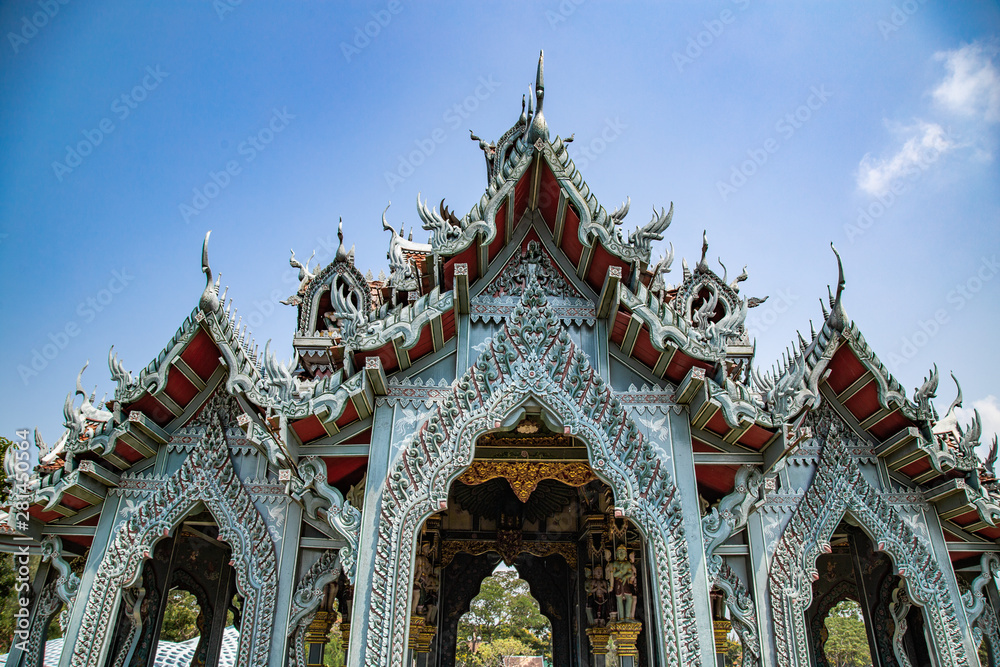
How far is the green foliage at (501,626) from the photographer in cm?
3684

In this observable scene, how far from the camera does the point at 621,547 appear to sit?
924cm

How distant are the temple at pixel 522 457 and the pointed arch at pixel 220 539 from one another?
24 millimetres

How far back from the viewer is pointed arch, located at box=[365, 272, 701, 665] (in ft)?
18.2

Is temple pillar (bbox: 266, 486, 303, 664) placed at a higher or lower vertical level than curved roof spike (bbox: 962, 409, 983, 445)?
lower

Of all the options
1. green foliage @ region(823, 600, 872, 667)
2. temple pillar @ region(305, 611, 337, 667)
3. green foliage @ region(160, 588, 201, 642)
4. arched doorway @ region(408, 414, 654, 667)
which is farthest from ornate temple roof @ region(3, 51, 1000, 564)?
green foliage @ region(823, 600, 872, 667)

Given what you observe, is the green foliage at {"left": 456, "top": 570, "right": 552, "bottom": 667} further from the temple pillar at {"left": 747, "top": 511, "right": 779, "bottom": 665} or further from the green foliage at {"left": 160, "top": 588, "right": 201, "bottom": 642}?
the temple pillar at {"left": 747, "top": 511, "right": 779, "bottom": 665}

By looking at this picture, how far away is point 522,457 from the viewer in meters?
7.31

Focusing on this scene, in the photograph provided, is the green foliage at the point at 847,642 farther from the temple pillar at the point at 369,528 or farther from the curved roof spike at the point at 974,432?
the temple pillar at the point at 369,528

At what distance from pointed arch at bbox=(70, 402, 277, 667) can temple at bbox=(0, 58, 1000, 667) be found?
0.08 ft

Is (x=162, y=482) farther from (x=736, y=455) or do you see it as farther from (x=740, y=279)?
(x=740, y=279)

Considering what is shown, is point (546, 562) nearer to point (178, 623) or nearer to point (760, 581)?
point (760, 581)

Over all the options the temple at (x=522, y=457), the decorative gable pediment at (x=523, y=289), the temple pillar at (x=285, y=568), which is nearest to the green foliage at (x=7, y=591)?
the temple at (x=522, y=457)

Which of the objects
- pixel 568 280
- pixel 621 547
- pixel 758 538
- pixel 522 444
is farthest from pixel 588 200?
pixel 621 547

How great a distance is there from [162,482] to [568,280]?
522 centimetres
